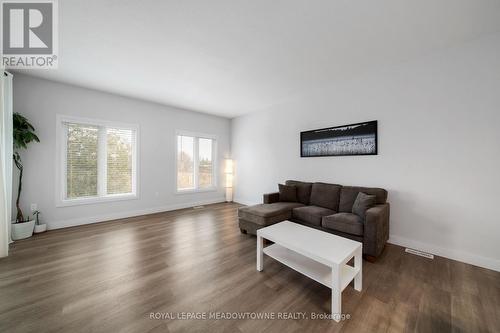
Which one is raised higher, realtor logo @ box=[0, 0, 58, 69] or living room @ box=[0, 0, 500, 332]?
realtor logo @ box=[0, 0, 58, 69]

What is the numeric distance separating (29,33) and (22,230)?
9.61 ft

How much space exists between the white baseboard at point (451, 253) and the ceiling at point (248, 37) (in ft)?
8.86

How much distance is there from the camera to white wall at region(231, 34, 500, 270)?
2.21 metres

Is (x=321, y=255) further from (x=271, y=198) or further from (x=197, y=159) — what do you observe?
(x=197, y=159)

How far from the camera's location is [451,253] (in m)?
2.42

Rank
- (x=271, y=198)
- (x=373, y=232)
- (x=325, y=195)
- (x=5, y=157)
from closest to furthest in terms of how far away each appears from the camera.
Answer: (x=373, y=232) → (x=5, y=157) → (x=325, y=195) → (x=271, y=198)

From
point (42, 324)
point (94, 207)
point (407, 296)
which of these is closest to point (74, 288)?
point (42, 324)

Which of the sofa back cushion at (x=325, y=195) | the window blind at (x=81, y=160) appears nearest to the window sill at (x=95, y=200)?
the window blind at (x=81, y=160)

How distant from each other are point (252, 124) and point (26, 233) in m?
5.00

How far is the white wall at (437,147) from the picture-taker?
221cm

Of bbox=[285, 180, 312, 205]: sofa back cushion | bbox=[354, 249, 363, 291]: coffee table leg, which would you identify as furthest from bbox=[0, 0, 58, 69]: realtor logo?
bbox=[285, 180, 312, 205]: sofa back cushion

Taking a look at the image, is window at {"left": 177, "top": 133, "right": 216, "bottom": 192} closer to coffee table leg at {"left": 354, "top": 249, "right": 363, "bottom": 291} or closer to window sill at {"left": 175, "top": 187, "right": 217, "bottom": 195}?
window sill at {"left": 175, "top": 187, "right": 217, "bottom": 195}

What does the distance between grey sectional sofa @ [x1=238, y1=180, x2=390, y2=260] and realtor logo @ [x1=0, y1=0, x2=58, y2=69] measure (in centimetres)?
339

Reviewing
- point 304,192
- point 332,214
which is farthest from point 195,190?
point 332,214
